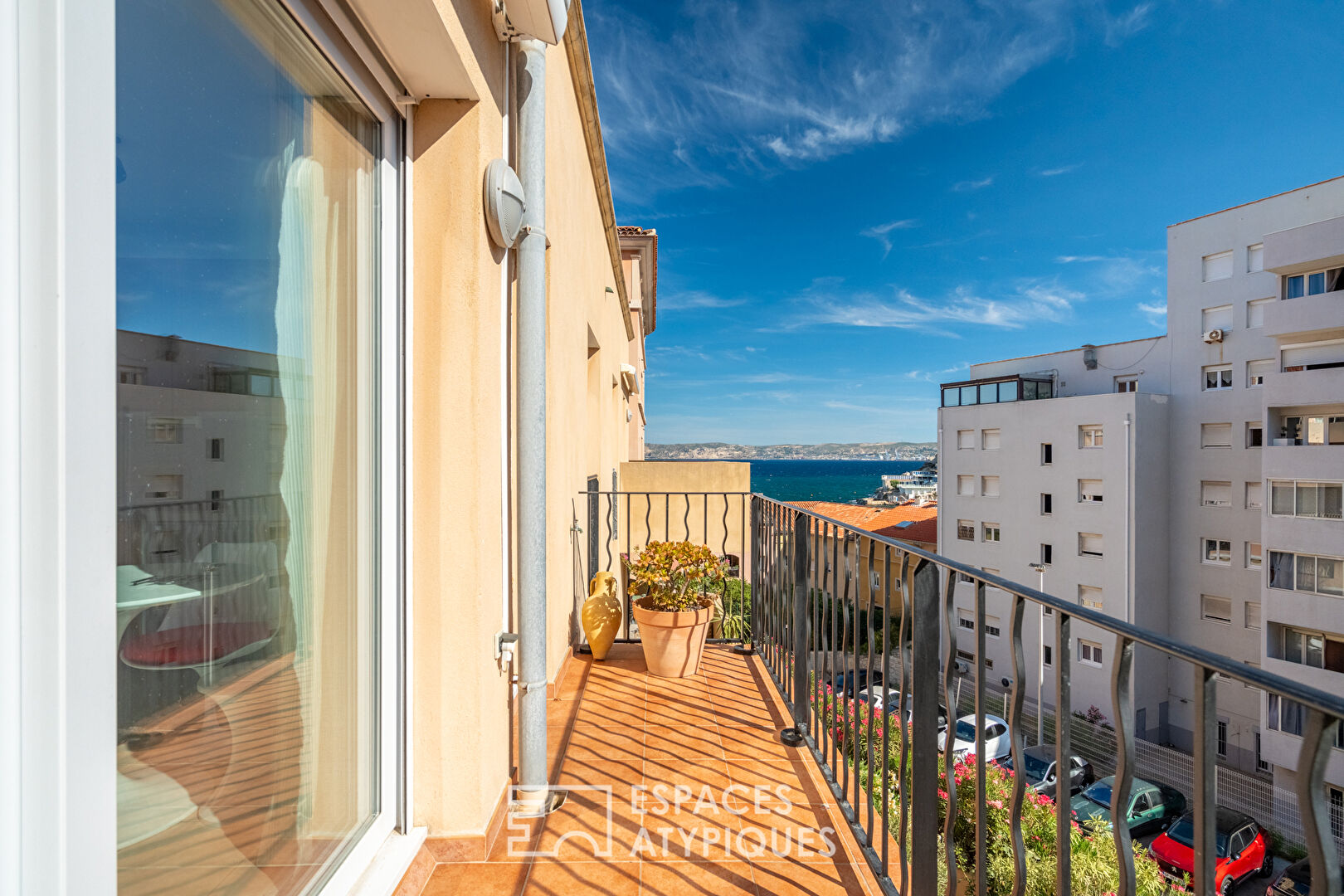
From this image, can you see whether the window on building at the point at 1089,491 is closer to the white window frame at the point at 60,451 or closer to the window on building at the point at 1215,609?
the window on building at the point at 1215,609

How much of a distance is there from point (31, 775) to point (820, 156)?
94.2ft

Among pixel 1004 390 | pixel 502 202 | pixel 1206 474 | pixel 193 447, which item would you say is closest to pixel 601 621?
pixel 502 202

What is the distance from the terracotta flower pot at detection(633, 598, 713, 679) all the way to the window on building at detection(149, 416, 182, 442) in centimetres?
261

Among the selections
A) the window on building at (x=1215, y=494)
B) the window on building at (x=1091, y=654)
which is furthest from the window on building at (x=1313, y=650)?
the window on building at (x=1215, y=494)

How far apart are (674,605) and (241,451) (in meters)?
2.51

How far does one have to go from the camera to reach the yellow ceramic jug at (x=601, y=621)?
361cm

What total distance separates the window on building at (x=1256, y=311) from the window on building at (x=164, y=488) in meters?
23.4

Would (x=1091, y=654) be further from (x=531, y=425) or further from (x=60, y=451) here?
(x=60, y=451)

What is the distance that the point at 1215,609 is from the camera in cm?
1766

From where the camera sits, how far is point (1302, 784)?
573mm

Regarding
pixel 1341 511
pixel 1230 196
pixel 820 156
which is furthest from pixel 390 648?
pixel 1230 196

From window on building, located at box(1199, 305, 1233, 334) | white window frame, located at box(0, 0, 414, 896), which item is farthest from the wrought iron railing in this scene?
window on building, located at box(1199, 305, 1233, 334)

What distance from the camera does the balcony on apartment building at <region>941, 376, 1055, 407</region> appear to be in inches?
821

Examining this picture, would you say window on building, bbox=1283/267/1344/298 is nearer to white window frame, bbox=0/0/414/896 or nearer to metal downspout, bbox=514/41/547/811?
metal downspout, bbox=514/41/547/811
